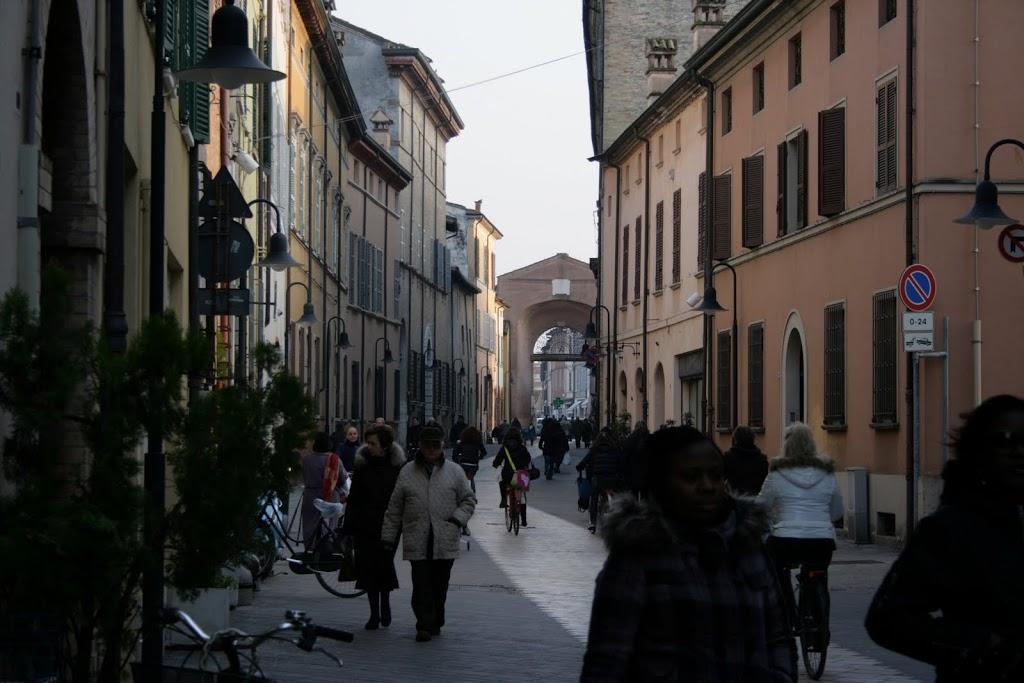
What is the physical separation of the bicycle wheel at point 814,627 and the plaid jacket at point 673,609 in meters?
7.94

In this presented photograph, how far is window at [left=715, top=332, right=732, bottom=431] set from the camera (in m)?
38.8

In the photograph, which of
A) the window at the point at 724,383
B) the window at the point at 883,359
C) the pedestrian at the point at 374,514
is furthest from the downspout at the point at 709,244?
the pedestrian at the point at 374,514

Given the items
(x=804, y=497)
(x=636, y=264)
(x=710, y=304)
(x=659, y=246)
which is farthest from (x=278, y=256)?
(x=636, y=264)

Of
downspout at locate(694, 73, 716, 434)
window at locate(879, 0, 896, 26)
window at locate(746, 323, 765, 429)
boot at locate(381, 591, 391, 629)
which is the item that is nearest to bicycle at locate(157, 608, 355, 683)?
boot at locate(381, 591, 391, 629)

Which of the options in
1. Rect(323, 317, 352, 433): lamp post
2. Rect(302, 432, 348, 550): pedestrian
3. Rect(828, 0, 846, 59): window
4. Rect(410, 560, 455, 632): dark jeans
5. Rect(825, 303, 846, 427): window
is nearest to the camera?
Rect(410, 560, 455, 632): dark jeans

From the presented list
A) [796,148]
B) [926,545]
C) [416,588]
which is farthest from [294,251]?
[926,545]

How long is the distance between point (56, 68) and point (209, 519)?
6224 mm

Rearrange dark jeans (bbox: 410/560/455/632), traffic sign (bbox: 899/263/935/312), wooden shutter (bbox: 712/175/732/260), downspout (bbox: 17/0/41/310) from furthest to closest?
1. wooden shutter (bbox: 712/175/732/260)
2. traffic sign (bbox: 899/263/935/312)
3. dark jeans (bbox: 410/560/455/632)
4. downspout (bbox: 17/0/41/310)

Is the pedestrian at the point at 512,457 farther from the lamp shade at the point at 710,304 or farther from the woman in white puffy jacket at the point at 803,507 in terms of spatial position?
the woman in white puffy jacket at the point at 803,507

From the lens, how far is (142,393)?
768 cm

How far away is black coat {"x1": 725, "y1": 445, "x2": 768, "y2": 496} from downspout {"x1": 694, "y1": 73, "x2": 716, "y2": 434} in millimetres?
23219

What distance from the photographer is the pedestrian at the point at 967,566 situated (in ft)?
14.9

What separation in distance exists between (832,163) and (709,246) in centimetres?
969

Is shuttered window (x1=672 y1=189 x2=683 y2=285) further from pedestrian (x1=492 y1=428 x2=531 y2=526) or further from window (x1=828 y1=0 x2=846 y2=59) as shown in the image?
window (x1=828 y1=0 x2=846 y2=59)
